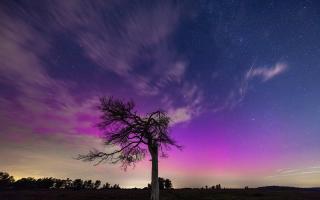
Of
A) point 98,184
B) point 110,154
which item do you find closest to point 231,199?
point 110,154

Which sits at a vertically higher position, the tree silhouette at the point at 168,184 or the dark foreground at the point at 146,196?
the tree silhouette at the point at 168,184

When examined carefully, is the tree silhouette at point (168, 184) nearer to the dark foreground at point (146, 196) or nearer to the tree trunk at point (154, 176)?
the dark foreground at point (146, 196)

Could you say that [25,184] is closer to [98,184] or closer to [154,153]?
[98,184]

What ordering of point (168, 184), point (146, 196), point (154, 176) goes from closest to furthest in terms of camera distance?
point (154, 176) < point (146, 196) < point (168, 184)

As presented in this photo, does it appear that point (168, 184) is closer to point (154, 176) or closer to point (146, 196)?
point (146, 196)

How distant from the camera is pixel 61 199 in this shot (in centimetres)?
2977

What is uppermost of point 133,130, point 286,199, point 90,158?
point 133,130

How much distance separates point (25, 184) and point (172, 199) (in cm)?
4444

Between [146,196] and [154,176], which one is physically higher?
[154,176]

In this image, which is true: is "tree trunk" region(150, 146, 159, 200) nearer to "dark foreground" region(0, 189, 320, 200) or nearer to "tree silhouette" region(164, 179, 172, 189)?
"dark foreground" region(0, 189, 320, 200)

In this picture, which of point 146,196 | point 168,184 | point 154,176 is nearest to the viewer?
point 154,176

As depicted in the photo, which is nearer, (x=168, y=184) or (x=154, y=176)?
(x=154, y=176)

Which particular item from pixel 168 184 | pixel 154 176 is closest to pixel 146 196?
pixel 154 176

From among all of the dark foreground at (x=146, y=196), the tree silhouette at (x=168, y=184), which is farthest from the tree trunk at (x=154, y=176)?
the tree silhouette at (x=168, y=184)
